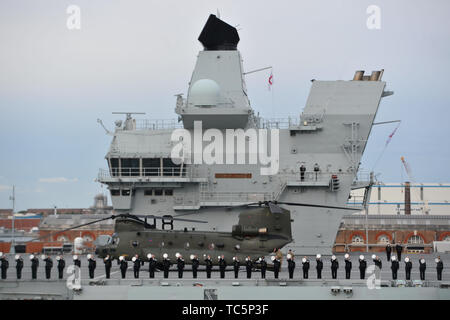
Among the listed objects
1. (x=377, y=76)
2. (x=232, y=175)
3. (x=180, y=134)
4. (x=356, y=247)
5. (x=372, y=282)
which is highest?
(x=377, y=76)

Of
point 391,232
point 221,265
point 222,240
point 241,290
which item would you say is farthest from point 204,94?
point 391,232

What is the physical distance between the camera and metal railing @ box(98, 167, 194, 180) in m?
40.4

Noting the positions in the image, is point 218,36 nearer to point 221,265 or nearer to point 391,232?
point 221,265

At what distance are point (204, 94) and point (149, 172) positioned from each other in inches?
243

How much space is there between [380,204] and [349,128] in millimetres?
75910

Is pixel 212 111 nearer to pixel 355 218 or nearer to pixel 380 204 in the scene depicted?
pixel 355 218

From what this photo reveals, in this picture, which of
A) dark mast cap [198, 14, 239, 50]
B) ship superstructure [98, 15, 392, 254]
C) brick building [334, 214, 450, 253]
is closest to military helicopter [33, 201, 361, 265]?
ship superstructure [98, 15, 392, 254]

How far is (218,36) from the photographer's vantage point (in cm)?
4272

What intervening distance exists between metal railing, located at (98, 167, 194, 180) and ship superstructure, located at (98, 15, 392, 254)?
6 centimetres

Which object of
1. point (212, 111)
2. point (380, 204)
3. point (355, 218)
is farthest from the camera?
point (380, 204)

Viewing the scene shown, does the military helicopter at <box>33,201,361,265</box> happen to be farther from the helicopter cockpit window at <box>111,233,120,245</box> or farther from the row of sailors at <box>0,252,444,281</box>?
the row of sailors at <box>0,252,444,281</box>
